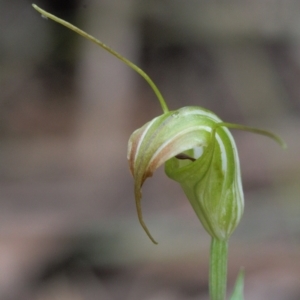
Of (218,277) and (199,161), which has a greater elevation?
(199,161)

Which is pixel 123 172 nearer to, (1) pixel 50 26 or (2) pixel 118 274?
(2) pixel 118 274

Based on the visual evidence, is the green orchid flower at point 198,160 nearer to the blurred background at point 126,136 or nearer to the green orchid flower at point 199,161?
the green orchid flower at point 199,161

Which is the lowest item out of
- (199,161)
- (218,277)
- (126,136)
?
(218,277)

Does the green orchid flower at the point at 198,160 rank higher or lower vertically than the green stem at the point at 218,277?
higher

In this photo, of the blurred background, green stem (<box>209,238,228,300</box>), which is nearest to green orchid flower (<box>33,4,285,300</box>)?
green stem (<box>209,238,228,300</box>)

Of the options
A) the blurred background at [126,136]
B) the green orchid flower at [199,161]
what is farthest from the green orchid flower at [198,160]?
the blurred background at [126,136]

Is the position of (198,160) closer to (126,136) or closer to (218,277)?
(218,277)

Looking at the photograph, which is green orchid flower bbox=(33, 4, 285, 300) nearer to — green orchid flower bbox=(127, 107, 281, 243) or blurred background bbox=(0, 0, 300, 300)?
green orchid flower bbox=(127, 107, 281, 243)

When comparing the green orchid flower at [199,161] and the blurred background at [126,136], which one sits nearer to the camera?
the green orchid flower at [199,161]

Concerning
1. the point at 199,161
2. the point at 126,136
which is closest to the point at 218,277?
the point at 199,161
